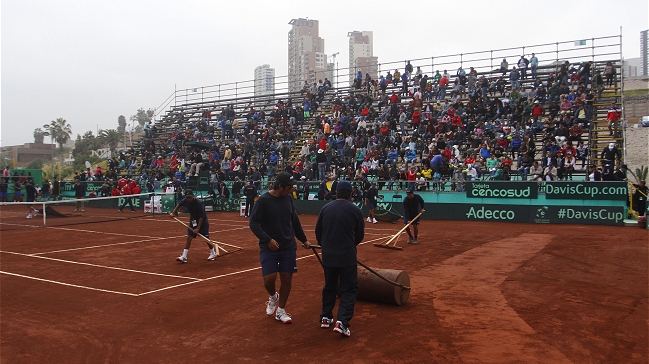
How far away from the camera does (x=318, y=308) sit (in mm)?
8312

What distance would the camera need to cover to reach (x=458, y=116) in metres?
30.0

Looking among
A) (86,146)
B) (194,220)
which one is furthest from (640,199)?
(86,146)

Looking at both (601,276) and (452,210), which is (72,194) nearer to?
(452,210)

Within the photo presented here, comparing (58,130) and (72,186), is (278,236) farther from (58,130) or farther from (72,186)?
(58,130)

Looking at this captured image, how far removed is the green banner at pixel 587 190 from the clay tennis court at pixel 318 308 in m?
7.23

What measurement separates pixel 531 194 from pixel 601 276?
13.4 m

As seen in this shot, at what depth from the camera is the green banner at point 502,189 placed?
23467 mm

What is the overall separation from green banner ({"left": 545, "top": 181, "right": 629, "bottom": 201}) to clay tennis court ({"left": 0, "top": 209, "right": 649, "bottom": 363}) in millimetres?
7226

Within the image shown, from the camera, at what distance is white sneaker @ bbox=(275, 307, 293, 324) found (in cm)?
739

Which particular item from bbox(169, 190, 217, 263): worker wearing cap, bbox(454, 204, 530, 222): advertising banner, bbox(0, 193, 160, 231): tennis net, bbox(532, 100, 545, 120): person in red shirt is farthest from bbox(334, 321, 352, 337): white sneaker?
bbox(532, 100, 545, 120): person in red shirt

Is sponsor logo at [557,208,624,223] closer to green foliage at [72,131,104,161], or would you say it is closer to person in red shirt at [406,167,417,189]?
person in red shirt at [406,167,417,189]

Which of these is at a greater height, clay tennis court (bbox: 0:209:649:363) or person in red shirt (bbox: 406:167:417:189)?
person in red shirt (bbox: 406:167:417:189)

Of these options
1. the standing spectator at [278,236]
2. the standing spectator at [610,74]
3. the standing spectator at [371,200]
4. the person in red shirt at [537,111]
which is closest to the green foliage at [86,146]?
the standing spectator at [371,200]

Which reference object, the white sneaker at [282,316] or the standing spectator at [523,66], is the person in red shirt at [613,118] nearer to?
the standing spectator at [523,66]
